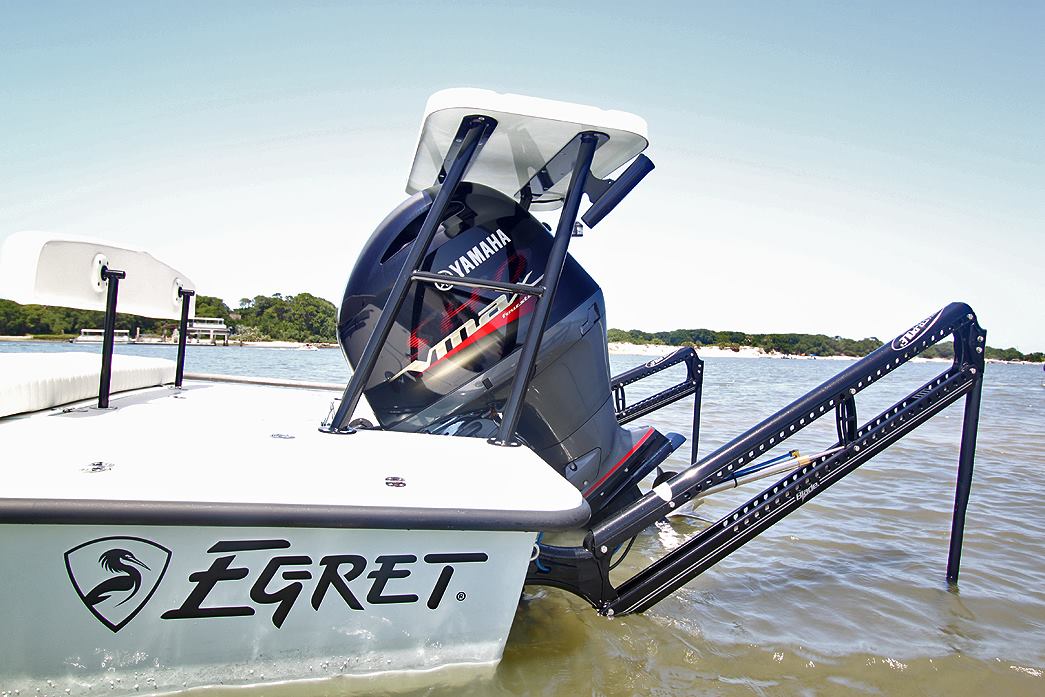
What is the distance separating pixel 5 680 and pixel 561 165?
260 centimetres

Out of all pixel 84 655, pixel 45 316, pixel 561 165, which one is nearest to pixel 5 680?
pixel 84 655

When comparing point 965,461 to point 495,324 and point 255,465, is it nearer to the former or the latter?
point 495,324

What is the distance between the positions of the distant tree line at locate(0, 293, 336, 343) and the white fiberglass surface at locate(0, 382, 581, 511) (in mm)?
40393

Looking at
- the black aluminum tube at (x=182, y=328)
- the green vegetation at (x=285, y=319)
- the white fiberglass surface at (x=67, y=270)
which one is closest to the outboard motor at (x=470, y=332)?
the white fiberglass surface at (x=67, y=270)

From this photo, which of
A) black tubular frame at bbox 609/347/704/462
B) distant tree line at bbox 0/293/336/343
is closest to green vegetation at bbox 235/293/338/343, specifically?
distant tree line at bbox 0/293/336/343

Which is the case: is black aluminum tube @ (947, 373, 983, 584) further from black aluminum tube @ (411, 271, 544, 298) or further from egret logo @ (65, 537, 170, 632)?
egret logo @ (65, 537, 170, 632)

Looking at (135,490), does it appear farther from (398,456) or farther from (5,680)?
(398,456)

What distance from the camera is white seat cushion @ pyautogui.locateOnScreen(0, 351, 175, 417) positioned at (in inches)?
86.4

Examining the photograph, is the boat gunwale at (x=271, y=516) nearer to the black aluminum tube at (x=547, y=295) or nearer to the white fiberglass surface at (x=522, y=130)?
the black aluminum tube at (x=547, y=295)

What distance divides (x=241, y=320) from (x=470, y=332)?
64472 millimetres

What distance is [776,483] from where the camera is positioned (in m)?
2.79

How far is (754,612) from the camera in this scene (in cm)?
315

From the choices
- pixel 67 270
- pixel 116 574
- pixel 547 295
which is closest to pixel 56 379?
pixel 67 270

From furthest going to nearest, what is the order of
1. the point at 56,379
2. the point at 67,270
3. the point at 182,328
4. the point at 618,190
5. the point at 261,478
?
the point at 182,328
the point at 618,190
the point at 56,379
the point at 67,270
the point at 261,478
